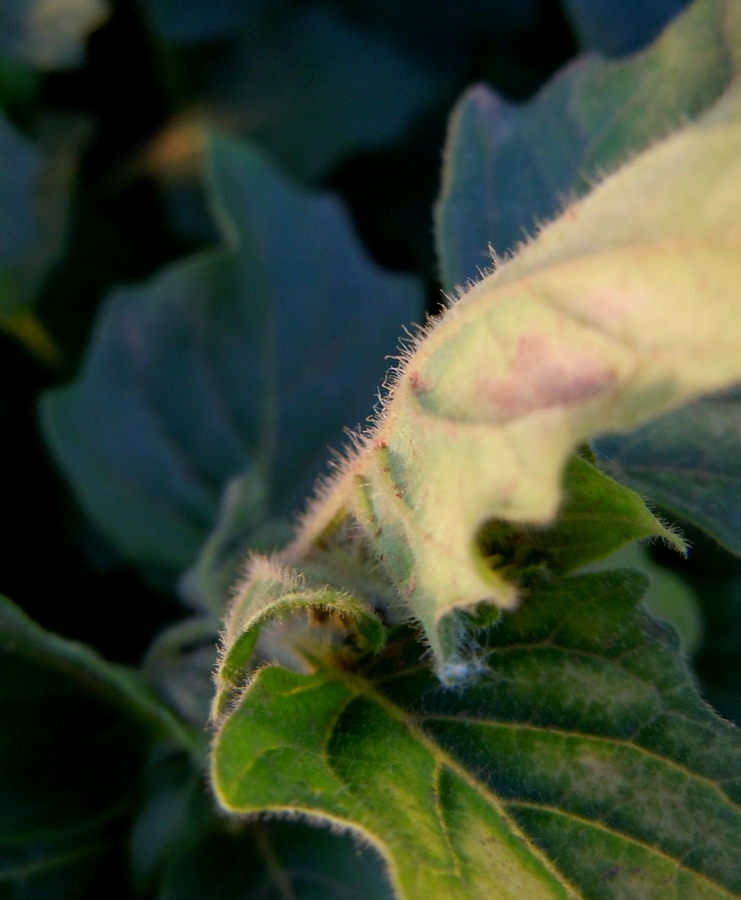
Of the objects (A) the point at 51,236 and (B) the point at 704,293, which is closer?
(B) the point at 704,293

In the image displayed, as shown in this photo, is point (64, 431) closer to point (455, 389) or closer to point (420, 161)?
point (420, 161)

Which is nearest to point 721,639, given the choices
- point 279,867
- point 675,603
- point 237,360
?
point 675,603

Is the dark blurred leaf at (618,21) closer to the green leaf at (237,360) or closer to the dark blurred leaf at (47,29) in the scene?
the green leaf at (237,360)

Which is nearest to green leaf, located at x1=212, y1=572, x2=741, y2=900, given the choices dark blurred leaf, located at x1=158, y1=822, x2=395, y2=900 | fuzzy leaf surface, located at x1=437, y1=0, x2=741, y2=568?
fuzzy leaf surface, located at x1=437, y1=0, x2=741, y2=568

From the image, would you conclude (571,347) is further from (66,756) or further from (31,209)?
(31,209)

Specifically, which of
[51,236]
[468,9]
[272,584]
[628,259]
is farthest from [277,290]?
[628,259]
